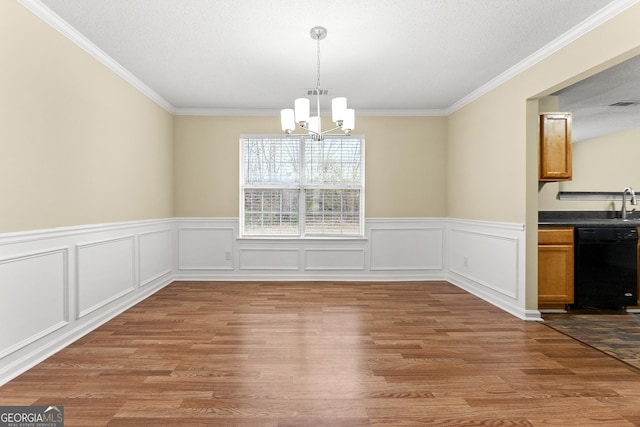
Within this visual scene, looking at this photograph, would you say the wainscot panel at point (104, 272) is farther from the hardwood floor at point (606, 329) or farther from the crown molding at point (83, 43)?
the hardwood floor at point (606, 329)

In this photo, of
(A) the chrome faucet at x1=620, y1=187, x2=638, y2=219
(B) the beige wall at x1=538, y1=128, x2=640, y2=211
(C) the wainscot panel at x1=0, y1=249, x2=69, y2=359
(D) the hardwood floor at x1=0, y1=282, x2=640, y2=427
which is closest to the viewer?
(D) the hardwood floor at x1=0, y1=282, x2=640, y2=427

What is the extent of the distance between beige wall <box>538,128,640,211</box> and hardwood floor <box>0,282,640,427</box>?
240 cm

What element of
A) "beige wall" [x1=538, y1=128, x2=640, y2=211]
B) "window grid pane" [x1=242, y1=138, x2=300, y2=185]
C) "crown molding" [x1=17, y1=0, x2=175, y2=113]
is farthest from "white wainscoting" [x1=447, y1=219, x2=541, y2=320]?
"crown molding" [x1=17, y1=0, x2=175, y2=113]

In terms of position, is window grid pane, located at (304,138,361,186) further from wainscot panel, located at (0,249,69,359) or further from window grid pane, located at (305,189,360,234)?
wainscot panel, located at (0,249,69,359)

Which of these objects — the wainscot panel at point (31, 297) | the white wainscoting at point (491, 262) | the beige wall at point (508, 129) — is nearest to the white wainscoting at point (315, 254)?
the white wainscoting at point (491, 262)

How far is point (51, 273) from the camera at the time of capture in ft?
9.14

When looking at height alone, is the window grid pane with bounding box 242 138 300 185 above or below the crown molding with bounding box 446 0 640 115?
below

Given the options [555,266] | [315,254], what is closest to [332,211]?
[315,254]

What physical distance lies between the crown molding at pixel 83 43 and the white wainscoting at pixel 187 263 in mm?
1611

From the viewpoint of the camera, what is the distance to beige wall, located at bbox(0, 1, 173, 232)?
94.9 inches

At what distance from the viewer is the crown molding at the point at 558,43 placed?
2.61 m

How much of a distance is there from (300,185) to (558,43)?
11.7 feet

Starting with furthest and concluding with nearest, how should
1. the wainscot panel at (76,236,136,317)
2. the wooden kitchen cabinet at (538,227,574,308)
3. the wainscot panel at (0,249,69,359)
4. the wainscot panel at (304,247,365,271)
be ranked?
the wainscot panel at (304,247,365,271) → the wooden kitchen cabinet at (538,227,574,308) → the wainscot panel at (76,236,136,317) → the wainscot panel at (0,249,69,359)

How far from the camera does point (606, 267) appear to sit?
395cm
